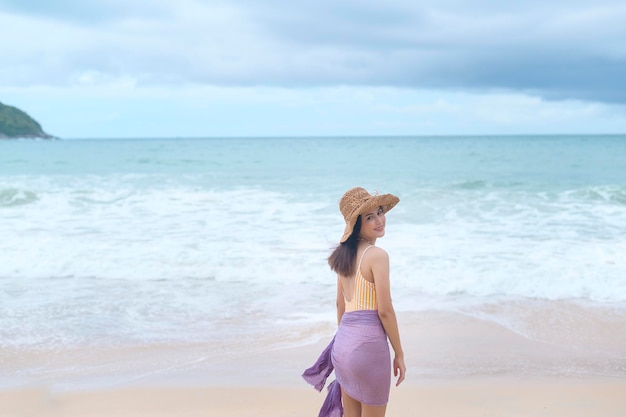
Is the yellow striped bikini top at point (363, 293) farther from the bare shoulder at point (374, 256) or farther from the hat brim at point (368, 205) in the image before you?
the hat brim at point (368, 205)

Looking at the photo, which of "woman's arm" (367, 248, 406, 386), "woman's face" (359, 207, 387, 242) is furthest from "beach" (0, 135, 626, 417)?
"woman's face" (359, 207, 387, 242)

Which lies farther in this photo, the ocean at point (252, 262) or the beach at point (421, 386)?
the ocean at point (252, 262)

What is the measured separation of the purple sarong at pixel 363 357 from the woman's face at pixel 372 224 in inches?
15.0

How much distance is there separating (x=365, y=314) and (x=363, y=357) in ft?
0.67

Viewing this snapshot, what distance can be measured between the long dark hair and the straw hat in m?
0.04

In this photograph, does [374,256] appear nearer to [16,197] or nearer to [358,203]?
A: [358,203]

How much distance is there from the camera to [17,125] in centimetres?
10438

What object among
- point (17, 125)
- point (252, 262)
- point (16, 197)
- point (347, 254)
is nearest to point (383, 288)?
point (347, 254)

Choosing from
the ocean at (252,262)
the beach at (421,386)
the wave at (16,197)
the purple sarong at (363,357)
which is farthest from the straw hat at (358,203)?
the wave at (16,197)

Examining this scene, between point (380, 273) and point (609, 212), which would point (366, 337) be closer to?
point (380, 273)

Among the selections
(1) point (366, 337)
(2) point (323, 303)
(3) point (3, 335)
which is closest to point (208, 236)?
(2) point (323, 303)

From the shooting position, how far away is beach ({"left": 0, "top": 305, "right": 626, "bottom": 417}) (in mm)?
4555

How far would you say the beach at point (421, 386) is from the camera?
4555 mm

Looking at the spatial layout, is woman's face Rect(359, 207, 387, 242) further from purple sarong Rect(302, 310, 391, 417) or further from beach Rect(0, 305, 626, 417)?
beach Rect(0, 305, 626, 417)
